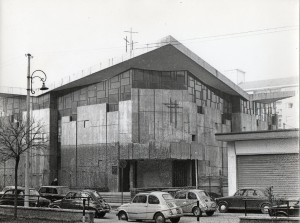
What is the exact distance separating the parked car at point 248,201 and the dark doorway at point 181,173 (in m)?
16.2

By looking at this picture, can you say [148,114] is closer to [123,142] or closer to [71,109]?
[123,142]

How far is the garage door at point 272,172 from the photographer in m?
25.7

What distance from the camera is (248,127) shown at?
174 ft

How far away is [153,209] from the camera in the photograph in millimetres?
20422

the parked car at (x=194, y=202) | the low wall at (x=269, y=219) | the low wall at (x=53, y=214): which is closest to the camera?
the low wall at (x=269, y=219)

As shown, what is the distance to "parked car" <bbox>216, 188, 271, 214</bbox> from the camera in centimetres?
2409

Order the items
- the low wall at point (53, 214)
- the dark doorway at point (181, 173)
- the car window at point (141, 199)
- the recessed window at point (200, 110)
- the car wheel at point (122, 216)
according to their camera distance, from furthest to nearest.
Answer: the recessed window at point (200, 110), the dark doorway at point (181, 173), the car wheel at point (122, 216), the car window at point (141, 199), the low wall at point (53, 214)

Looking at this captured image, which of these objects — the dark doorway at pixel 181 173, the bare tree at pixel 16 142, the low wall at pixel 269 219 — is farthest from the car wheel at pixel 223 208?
the dark doorway at pixel 181 173

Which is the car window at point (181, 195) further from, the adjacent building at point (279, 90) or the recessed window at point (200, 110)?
the adjacent building at point (279, 90)

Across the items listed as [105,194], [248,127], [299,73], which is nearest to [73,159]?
[105,194]

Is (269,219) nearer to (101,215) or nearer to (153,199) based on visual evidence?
(153,199)

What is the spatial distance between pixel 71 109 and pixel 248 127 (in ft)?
65.7

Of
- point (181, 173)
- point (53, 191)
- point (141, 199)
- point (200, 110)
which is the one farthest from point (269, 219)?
point (200, 110)

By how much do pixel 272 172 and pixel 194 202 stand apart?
18.2ft
